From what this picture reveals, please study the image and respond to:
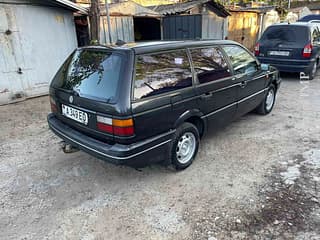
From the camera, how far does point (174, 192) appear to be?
285 cm

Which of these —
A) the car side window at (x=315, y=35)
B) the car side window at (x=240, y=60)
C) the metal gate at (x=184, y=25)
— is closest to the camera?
the car side window at (x=240, y=60)

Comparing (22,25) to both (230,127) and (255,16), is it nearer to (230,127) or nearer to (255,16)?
(230,127)

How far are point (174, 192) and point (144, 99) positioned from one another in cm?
114

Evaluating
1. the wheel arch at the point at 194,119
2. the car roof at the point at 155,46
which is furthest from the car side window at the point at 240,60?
the wheel arch at the point at 194,119

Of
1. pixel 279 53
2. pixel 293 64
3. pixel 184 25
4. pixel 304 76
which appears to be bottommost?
pixel 304 76

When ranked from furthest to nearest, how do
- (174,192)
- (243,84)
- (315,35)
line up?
(315,35), (243,84), (174,192)

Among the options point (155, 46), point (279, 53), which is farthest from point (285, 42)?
point (155, 46)

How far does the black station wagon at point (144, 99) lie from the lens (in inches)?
97.3

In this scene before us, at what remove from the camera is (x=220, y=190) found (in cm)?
286

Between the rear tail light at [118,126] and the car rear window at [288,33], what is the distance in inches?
→ 273

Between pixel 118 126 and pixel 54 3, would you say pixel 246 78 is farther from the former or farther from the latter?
pixel 54 3

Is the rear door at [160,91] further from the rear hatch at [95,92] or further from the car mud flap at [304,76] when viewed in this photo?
the car mud flap at [304,76]

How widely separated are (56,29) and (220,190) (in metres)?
6.40

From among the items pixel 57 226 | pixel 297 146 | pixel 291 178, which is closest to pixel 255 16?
pixel 297 146
